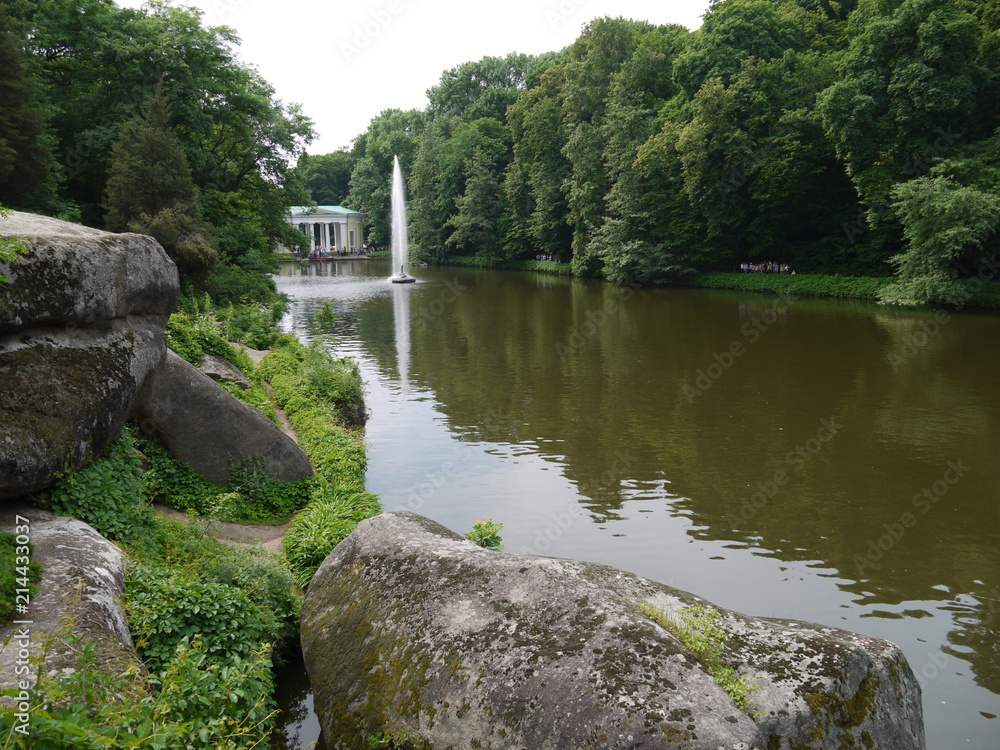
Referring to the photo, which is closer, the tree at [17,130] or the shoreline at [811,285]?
the tree at [17,130]

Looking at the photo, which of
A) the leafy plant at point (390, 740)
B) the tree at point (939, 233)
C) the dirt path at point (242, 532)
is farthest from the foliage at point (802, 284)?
the leafy plant at point (390, 740)

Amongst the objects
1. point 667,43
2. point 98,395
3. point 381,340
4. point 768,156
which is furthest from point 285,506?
point 667,43

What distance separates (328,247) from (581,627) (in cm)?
9541

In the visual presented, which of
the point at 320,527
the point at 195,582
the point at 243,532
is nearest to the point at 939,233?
the point at 320,527

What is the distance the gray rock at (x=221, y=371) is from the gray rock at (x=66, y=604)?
6.35m

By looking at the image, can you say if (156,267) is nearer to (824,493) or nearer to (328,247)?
(824,493)

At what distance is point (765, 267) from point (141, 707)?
148ft

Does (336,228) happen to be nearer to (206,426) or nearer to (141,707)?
(206,426)

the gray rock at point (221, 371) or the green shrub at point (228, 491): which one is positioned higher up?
the gray rock at point (221, 371)

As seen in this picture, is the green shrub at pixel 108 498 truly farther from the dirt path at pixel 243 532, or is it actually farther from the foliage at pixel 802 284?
the foliage at pixel 802 284

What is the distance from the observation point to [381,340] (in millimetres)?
27625

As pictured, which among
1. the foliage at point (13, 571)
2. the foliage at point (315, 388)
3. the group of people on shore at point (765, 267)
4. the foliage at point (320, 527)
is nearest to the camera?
the foliage at point (13, 571)

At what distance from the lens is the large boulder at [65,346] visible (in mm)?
6812

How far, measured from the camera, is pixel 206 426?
1032cm
